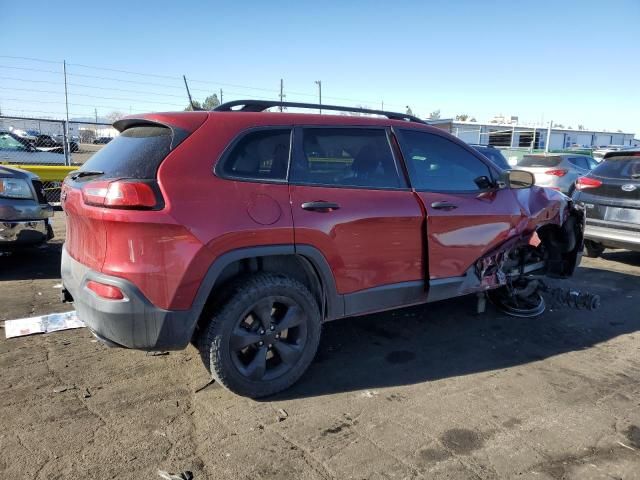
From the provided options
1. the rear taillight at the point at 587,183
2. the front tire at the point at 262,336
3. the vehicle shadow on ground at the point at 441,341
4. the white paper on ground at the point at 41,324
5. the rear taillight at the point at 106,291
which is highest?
the rear taillight at the point at 587,183

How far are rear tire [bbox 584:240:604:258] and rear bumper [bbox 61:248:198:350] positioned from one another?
6.88 meters

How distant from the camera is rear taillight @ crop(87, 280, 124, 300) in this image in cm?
276

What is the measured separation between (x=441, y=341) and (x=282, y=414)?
1.78 meters

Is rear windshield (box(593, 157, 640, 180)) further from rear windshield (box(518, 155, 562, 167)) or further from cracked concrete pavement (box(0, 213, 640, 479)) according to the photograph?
rear windshield (box(518, 155, 562, 167))

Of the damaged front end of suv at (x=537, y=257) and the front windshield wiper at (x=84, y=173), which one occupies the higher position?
the front windshield wiper at (x=84, y=173)

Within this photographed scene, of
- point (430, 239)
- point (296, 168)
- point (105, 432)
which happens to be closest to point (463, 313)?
point (430, 239)

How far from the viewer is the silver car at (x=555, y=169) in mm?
13961

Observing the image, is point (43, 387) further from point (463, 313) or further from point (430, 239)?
point (463, 313)

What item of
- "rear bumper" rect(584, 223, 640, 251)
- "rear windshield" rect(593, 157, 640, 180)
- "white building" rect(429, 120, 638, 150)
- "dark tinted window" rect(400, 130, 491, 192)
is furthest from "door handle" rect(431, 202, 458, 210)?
"white building" rect(429, 120, 638, 150)

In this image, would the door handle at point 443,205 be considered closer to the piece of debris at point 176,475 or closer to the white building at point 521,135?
the piece of debris at point 176,475

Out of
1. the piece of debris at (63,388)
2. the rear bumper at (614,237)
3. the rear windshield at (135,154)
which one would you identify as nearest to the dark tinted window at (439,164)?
the rear windshield at (135,154)

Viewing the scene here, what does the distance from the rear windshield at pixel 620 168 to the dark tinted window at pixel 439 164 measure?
11.9 feet

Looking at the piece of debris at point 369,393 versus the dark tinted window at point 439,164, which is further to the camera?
the dark tinted window at point 439,164

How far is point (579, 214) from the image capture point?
5.08 meters
